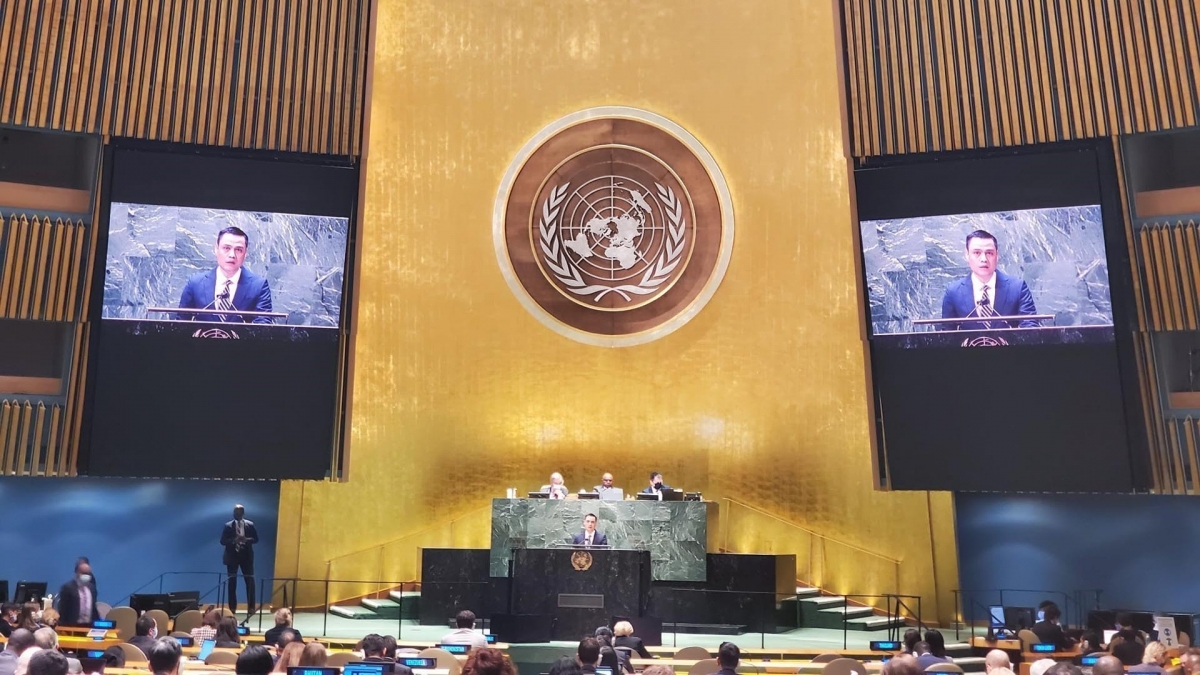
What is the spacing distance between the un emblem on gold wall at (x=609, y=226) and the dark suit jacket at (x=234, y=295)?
9.68 feet

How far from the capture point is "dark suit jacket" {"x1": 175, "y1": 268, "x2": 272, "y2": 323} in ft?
38.5

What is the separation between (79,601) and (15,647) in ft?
14.7

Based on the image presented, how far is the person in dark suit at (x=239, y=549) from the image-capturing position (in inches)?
463

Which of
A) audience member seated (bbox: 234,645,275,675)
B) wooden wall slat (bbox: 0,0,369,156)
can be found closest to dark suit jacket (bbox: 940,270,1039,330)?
wooden wall slat (bbox: 0,0,369,156)

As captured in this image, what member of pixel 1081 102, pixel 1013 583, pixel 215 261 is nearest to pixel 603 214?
pixel 215 261

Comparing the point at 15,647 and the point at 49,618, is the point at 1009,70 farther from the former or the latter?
the point at 15,647

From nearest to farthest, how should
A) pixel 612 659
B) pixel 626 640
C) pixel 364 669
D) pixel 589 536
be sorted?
pixel 364 669, pixel 612 659, pixel 626 640, pixel 589 536

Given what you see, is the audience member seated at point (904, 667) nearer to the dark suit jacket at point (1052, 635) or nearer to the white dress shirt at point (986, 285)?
the dark suit jacket at point (1052, 635)

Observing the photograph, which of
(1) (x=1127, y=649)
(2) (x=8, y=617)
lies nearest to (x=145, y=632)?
(2) (x=8, y=617)

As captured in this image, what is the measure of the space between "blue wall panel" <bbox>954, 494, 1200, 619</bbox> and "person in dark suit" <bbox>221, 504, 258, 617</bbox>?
7862mm

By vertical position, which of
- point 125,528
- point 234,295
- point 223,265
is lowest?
point 125,528

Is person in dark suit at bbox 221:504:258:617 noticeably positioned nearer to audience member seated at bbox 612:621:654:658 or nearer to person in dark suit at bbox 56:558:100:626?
person in dark suit at bbox 56:558:100:626

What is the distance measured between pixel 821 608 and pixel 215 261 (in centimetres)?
748

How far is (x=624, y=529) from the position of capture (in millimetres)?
11461
